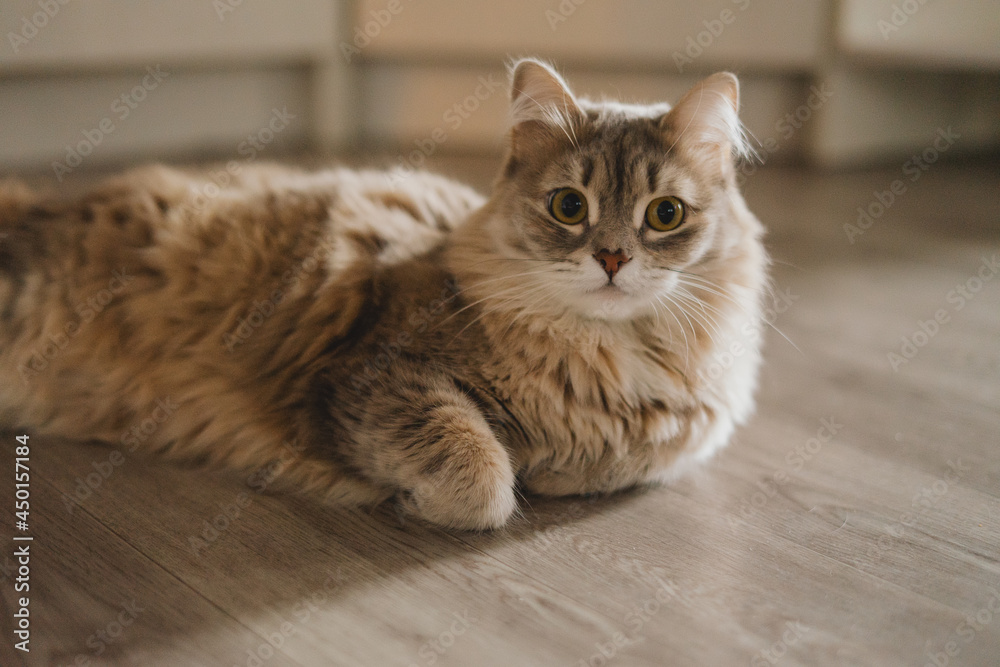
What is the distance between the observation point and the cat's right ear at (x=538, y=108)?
5.20ft

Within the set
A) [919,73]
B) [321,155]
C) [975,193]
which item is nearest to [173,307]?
[321,155]

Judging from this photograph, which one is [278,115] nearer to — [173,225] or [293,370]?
[173,225]

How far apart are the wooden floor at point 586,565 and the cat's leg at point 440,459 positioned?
0.05 metres

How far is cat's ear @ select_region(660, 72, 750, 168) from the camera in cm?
154

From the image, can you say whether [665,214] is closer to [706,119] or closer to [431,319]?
[706,119]

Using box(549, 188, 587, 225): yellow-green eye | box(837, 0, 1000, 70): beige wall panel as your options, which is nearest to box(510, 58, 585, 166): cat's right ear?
box(549, 188, 587, 225): yellow-green eye

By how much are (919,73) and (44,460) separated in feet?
14.7

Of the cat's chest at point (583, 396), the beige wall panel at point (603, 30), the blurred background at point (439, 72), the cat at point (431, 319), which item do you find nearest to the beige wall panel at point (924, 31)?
the blurred background at point (439, 72)

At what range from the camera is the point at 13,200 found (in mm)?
1865

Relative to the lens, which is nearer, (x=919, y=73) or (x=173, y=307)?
(x=173, y=307)

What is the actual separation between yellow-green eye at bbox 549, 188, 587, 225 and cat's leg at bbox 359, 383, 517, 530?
0.38m

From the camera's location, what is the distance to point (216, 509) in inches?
60.6

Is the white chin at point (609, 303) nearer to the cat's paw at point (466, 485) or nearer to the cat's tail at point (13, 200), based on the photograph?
the cat's paw at point (466, 485)

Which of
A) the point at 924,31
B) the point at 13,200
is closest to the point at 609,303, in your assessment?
the point at 13,200
